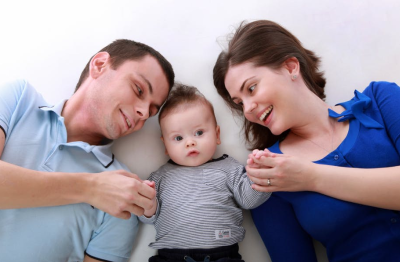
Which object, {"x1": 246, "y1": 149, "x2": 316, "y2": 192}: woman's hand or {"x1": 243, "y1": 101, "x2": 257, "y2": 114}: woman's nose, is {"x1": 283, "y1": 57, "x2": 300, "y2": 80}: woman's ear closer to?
{"x1": 243, "y1": 101, "x2": 257, "y2": 114}: woman's nose

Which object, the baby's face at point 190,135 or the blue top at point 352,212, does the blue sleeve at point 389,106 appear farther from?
the baby's face at point 190,135

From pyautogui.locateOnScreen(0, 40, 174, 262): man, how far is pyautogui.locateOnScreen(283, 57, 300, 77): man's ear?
476 millimetres

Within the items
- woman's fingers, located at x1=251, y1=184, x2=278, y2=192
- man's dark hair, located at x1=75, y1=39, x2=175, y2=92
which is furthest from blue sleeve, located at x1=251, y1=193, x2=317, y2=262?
man's dark hair, located at x1=75, y1=39, x2=175, y2=92

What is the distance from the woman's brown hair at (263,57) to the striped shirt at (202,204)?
214 millimetres

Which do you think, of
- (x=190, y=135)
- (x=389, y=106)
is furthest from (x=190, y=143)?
(x=389, y=106)

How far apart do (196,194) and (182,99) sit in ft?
1.29

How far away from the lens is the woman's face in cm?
114

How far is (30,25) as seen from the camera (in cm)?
152

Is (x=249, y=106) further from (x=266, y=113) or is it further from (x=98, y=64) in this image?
(x=98, y=64)

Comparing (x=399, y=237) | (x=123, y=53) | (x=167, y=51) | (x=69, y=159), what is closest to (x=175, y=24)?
(x=167, y=51)

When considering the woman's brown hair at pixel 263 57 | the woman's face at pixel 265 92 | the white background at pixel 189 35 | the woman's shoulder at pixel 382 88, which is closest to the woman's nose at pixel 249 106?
the woman's face at pixel 265 92

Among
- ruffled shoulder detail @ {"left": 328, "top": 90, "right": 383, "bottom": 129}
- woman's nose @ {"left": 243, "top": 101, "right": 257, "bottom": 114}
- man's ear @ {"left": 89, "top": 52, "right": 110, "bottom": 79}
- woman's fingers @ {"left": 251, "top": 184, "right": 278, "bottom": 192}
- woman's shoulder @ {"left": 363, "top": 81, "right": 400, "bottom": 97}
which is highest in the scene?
man's ear @ {"left": 89, "top": 52, "right": 110, "bottom": 79}

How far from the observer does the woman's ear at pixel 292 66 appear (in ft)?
3.99

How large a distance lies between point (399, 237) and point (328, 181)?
0.28m
